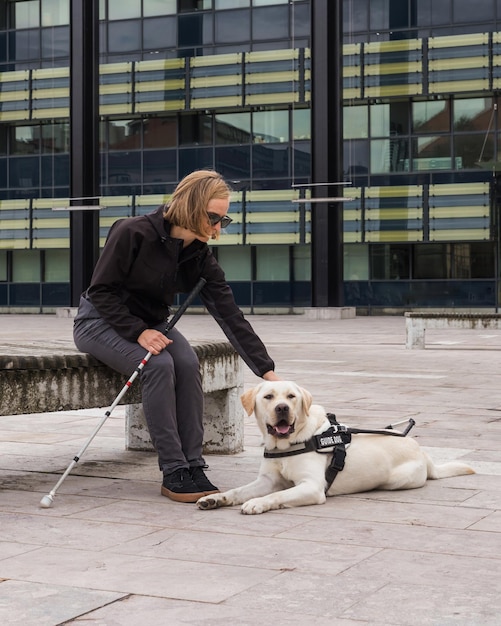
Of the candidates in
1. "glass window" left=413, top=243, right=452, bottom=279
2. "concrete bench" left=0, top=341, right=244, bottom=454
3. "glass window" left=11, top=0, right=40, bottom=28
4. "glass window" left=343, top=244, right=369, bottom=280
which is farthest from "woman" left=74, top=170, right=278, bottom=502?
"glass window" left=11, top=0, right=40, bottom=28

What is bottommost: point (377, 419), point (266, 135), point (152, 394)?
point (377, 419)

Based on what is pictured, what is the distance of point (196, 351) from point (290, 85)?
31.3 meters

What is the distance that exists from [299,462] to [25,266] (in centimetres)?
3699

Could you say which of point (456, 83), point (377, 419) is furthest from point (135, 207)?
point (377, 419)

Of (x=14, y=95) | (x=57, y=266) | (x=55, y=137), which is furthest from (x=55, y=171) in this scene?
(x=57, y=266)

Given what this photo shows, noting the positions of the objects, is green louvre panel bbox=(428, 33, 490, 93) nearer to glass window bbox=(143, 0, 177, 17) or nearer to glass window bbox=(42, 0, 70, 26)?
glass window bbox=(143, 0, 177, 17)

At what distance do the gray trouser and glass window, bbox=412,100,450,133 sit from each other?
30748 millimetres

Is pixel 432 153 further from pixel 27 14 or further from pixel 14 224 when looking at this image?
pixel 27 14

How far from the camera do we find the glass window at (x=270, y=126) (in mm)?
37531

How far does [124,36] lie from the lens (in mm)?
39156

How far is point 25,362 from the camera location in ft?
18.8

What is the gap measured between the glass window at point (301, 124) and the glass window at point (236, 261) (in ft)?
13.2

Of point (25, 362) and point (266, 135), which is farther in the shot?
point (266, 135)

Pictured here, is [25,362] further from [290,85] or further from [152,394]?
[290,85]
